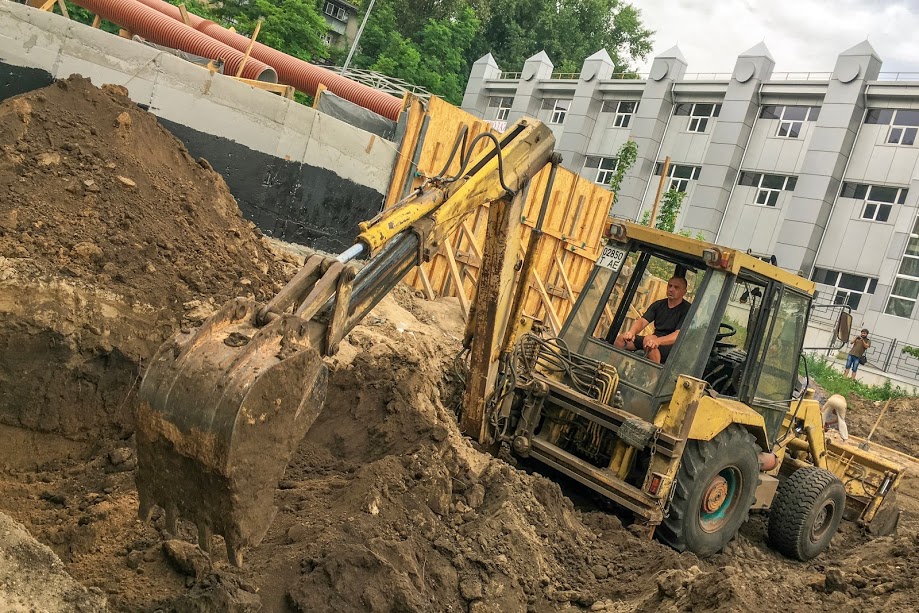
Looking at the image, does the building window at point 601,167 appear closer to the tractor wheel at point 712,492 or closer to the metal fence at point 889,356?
the metal fence at point 889,356

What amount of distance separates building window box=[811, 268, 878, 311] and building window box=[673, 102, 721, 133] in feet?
25.5

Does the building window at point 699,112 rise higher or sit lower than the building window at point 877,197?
higher

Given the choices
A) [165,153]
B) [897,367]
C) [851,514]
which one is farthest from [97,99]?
[897,367]

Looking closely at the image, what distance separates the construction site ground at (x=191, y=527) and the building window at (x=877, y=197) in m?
21.9

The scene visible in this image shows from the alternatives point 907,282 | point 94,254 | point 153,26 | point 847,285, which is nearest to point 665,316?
point 94,254

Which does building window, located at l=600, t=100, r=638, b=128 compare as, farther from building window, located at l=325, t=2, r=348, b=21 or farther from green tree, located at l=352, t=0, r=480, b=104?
building window, located at l=325, t=2, r=348, b=21

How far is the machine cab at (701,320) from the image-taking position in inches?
232

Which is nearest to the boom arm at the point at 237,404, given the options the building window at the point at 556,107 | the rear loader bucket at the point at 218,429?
the rear loader bucket at the point at 218,429

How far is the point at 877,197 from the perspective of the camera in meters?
26.3

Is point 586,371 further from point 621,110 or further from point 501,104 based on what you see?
point 501,104

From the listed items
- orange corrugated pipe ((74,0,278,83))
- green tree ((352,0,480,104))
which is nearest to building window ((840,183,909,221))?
green tree ((352,0,480,104))

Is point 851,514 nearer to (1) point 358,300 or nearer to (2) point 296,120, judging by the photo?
(1) point 358,300

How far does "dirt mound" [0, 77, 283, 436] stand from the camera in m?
5.25

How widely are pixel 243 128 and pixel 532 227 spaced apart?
4.80 metres
